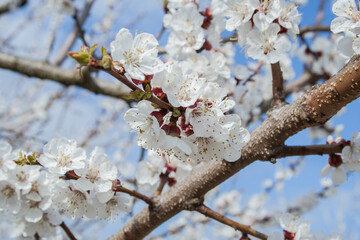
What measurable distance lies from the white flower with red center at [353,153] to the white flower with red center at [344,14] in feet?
1.62

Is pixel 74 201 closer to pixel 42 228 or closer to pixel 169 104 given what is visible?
pixel 42 228

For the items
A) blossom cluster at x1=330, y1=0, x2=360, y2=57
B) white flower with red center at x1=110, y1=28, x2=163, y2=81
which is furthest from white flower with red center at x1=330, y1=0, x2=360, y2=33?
white flower with red center at x1=110, y1=28, x2=163, y2=81

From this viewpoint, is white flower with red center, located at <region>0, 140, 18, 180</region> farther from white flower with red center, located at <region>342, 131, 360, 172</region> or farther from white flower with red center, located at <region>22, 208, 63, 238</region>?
white flower with red center, located at <region>342, 131, 360, 172</region>

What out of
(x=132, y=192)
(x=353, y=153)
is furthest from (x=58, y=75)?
(x=353, y=153)

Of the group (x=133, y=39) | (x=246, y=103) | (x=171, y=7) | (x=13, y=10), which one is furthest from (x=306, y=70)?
(x=13, y=10)

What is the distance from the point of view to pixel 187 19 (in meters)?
1.88

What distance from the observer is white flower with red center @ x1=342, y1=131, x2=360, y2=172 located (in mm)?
1438

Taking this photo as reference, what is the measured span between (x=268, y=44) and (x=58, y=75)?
2101 millimetres

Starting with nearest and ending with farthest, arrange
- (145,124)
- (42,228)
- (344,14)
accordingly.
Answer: (145,124) < (344,14) < (42,228)

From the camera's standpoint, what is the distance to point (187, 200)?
1.49 metres

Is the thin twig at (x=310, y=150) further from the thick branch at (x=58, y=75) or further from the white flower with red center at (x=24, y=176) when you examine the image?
the thick branch at (x=58, y=75)

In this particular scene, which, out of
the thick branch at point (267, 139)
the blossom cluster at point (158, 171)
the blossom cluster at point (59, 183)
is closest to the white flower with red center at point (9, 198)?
the blossom cluster at point (59, 183)

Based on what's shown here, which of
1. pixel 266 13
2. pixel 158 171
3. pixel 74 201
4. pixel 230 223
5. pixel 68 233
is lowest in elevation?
pixel 68 233

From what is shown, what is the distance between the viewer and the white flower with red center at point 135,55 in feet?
3.10
